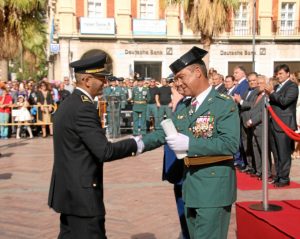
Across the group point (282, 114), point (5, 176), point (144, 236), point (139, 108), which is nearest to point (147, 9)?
point (139, 108)

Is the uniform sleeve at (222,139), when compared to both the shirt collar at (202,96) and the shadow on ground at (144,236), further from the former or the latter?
the shadow on ground at (144,236)

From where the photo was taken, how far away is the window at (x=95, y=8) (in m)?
27.7

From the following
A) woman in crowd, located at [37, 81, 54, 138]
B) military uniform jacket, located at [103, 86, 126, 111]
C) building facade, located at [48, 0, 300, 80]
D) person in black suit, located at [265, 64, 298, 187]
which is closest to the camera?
person in black suit, located at [265, 64, 298, 187]

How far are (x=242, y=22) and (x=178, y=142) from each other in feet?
90.0

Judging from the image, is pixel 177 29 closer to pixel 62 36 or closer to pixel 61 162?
pixel 62 36

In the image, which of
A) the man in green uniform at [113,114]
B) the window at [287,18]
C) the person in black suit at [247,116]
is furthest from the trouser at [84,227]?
the window at [287,18]

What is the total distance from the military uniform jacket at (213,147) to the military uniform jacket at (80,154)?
1.79 feet

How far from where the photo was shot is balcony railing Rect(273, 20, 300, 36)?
29031 mm

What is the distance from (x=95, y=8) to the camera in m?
27.8

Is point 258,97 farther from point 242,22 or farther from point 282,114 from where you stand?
point 242,22

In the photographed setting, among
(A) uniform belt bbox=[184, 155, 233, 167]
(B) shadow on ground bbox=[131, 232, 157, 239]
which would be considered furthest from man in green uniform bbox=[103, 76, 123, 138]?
(A) uniform belt bbox=[184, 155, 233, 167]

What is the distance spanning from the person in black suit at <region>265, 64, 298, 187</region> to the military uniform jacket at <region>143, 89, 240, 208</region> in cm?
406

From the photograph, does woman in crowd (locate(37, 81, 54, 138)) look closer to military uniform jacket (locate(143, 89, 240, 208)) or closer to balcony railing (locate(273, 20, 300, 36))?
military uniform jacket (locate(143, 89, 240, 208))

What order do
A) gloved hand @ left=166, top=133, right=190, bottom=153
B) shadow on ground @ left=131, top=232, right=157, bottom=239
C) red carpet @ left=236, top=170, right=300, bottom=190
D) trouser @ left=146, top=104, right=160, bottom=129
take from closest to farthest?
gloved hand @ left=166, top=133, right=190, bottom=153 → shadow on ground @ left=131, top=232, right=157, bottom=239 → red carpet @ left=236, top=170, right=300, bottom=190 → trouser @ left=146, top=104, right=160, bottom=129
